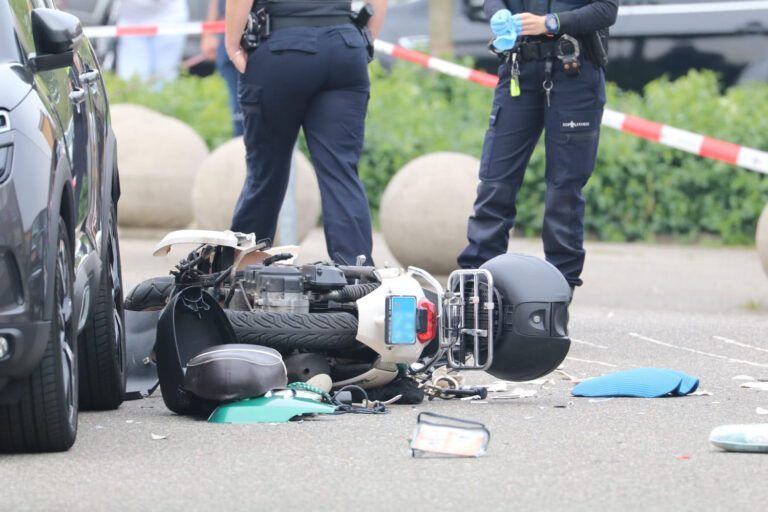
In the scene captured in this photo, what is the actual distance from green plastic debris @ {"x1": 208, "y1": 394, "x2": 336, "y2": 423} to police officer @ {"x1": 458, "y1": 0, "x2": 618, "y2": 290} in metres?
2.08

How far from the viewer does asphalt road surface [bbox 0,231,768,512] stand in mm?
3816

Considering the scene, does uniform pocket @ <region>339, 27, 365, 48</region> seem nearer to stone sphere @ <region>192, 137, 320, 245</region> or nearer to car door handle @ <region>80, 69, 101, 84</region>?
car door handle @ <region>80, 69, 101, 84</region>

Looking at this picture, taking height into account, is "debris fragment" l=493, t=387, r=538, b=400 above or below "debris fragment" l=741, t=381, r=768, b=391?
above

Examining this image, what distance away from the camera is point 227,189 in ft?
36.2

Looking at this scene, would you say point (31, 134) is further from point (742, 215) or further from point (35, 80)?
point (742, 215)

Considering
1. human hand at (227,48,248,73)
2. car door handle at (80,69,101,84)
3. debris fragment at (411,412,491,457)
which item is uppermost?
car door handle at (80,69,101,84)

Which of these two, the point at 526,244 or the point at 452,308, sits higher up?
the point at 452,308

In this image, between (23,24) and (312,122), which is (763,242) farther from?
(23,24)

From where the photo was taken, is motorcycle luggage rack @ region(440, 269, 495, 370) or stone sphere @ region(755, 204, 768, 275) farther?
stone sphere @ region(755, 204, 768, 275)

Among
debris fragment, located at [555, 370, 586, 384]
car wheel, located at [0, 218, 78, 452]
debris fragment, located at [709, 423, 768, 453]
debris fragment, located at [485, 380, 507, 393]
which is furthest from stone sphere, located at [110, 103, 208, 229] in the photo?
debris fragment, located at [709, 423, 768, 453]

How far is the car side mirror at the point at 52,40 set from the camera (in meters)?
4.41

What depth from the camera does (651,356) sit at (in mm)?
6984

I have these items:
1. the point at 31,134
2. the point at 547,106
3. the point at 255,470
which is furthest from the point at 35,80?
the point at 547,106

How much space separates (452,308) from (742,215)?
808cm
